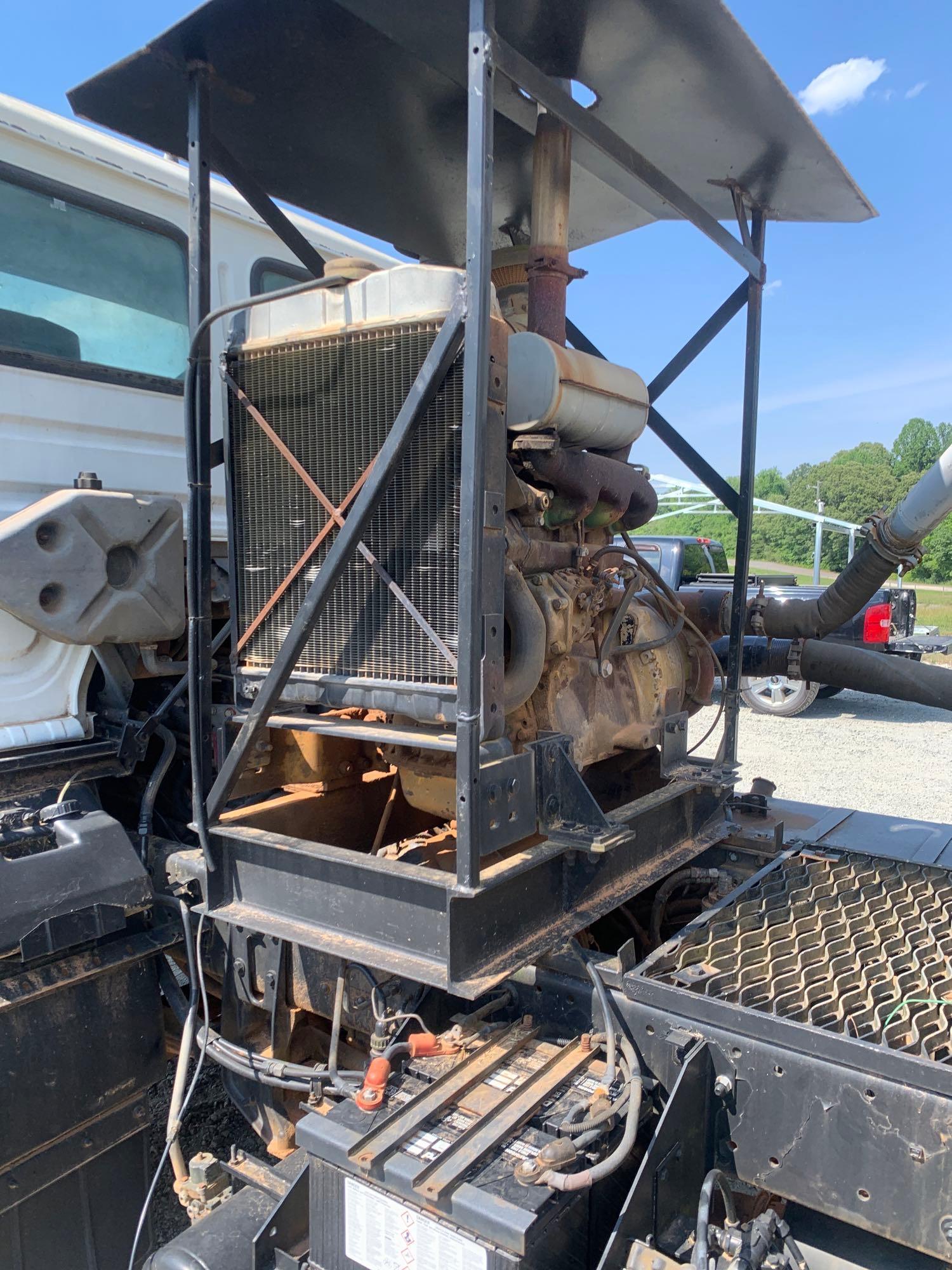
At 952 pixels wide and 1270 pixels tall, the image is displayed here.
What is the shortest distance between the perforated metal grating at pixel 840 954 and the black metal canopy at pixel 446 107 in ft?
7.38

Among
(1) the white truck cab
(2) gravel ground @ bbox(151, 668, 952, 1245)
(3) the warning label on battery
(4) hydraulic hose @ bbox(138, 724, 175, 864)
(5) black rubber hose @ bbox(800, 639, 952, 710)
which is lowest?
(2) gravel ground @ bbox(151, 668, 952, 1245)

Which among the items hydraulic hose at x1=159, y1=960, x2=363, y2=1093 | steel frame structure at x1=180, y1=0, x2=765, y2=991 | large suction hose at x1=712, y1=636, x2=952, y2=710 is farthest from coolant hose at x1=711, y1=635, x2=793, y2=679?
hydraulic hose at x1=159, y1=960, x2=363, y2=1093

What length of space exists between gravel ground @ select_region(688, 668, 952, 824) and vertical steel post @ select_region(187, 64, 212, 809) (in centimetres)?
573

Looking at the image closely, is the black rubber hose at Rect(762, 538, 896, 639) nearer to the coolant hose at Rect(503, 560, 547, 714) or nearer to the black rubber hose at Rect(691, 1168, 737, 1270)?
the coolant hose at Rect(503, 560, 547, 714)

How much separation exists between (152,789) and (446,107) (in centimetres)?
258

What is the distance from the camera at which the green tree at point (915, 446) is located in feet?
220

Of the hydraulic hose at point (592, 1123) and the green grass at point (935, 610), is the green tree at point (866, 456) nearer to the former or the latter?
the green grass at point (935, 610)

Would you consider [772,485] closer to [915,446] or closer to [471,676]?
[915,446]

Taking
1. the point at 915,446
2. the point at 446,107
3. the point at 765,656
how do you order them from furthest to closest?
the point at 915,446
the point at 765,656
the point at 446,107

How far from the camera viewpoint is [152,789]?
309cm

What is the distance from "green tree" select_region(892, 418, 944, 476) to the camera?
220ft

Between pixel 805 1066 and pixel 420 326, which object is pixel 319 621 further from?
pixel 805 1066

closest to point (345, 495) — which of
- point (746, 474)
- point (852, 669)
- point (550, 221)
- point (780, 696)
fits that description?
point (550, 221)

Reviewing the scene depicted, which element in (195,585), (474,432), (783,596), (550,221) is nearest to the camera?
(474,432)
